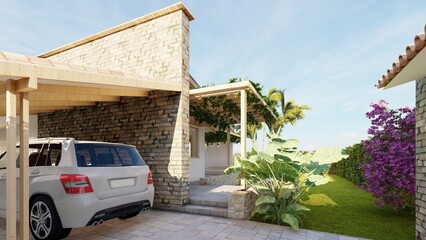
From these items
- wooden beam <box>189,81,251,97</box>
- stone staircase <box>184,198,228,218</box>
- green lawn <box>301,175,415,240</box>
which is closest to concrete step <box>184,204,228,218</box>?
stone staircase <box>184,198,228,218</box>

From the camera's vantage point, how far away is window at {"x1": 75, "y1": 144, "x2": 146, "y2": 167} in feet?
13.4

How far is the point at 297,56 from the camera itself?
7.45m

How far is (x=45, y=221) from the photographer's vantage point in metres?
4.13

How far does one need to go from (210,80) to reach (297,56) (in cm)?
341

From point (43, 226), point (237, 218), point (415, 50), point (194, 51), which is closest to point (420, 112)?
point (415, 50)

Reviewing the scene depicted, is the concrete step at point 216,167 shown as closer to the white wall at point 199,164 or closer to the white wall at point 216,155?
the white wall at point 216,155

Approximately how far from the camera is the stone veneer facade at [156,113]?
6.79m

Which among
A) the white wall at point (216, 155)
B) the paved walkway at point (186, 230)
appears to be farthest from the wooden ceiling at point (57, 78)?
the white wall at point (216, 155)

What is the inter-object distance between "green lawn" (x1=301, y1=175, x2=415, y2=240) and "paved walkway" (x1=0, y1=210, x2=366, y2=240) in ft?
2.27

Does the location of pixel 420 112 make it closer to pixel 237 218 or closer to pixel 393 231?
pixel 393 231

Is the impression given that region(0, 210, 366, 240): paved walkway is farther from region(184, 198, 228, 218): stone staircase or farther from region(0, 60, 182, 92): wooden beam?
region(0, 60, 182, 92): wooden beam

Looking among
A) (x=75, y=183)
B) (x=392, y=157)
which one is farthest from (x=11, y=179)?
(x=392, y=157)

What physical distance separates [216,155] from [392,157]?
493 inches

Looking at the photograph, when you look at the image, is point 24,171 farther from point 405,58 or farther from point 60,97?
point 405,58
